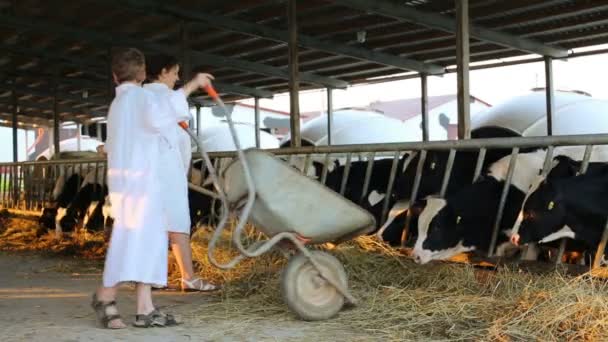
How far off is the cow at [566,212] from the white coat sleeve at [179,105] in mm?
2467

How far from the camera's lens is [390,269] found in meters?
5.79

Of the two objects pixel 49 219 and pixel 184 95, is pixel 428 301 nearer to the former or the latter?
pixel 184 95

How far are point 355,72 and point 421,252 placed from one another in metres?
10.2

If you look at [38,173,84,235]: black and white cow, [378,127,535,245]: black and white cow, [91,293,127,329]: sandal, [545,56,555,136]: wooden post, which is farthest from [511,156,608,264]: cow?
[545,56,555,136]: wooden post

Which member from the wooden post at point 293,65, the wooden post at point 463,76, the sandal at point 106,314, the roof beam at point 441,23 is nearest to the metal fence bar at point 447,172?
the wooden post at point 463,76

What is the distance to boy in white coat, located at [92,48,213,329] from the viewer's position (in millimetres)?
4473

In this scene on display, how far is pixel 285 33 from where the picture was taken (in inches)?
452

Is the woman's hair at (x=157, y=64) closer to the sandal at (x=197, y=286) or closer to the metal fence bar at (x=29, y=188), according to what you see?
the sandal at (x=197, y=286)

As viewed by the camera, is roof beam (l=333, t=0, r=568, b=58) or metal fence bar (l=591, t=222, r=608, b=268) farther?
roof beam (l=333, t=0, r=568, b=58)

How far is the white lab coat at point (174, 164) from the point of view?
464 centimetres

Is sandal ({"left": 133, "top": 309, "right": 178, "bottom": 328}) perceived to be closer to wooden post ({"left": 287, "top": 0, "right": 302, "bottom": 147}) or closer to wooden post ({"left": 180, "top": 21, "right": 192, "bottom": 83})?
wooden post ({"left": 287, "top": 0, "right": 302, "bottom": 147})

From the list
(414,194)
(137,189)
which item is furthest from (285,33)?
(137,189)

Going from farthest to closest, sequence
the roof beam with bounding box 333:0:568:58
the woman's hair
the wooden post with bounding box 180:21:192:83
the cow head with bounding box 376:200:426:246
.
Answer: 1. the wooden post with bounding box 180:21:192:83
2. the roof beam with bounding box 333:0:568:58
3. the cow head with bounding box 376:200:426:246
4. the woman's hair

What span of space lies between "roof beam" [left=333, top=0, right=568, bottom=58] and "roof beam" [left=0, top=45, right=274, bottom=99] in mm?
6829
